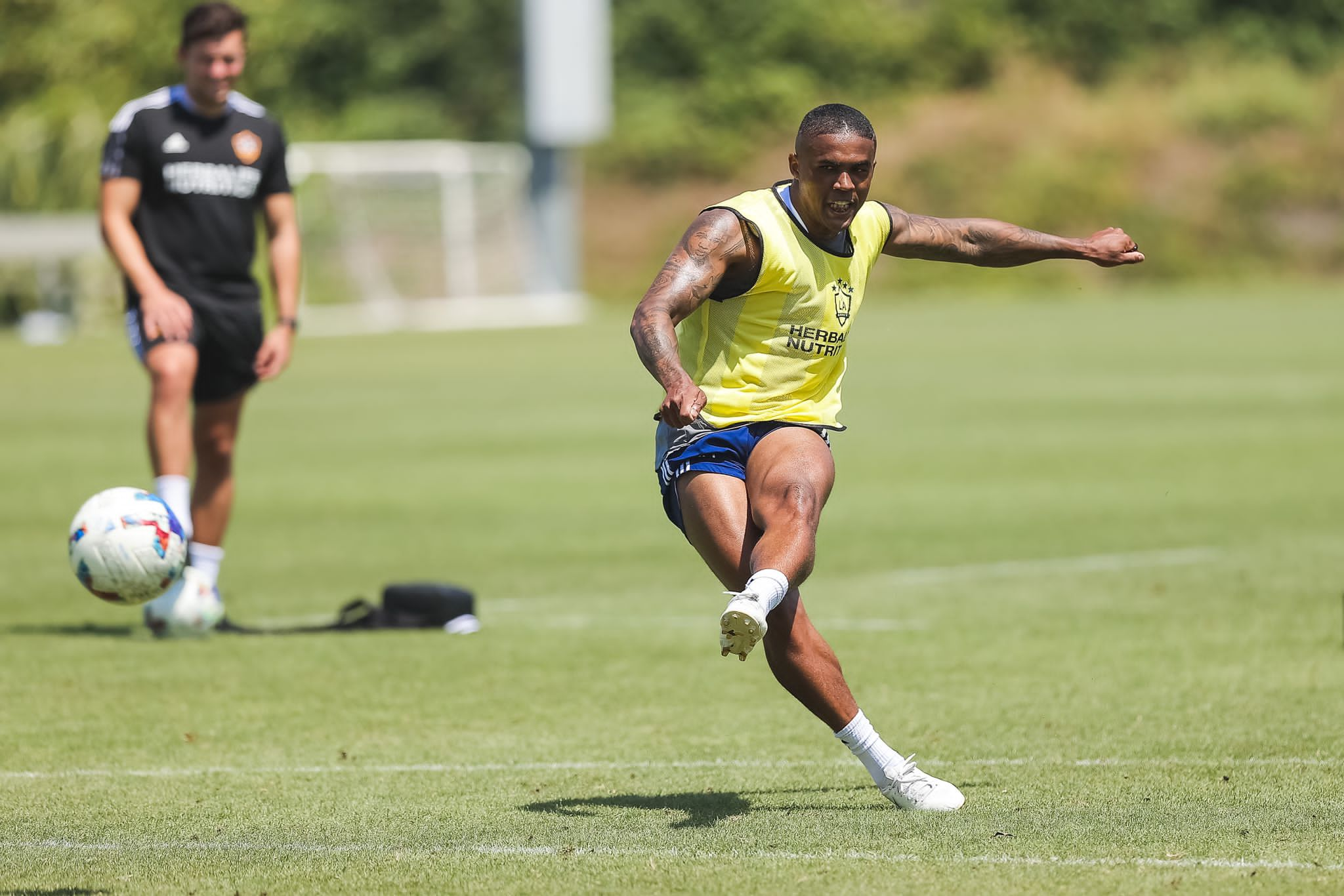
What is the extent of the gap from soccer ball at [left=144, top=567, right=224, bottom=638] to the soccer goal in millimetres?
29009

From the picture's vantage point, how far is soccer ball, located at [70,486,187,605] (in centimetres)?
770

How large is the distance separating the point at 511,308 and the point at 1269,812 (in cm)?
3710

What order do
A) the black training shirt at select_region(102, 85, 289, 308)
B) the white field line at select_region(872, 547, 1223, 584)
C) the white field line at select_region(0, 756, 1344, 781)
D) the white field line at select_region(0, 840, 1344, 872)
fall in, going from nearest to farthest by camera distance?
the white field line at select_region(0, 840, 1344, 872) → the white field line at select_region(0, 756, 1344, 781) → the black training shirt at select_region(102, 85, 289, 308) → the white field line at select_region(872, 547, 1223, 584)

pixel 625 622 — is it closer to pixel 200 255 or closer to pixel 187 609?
pixel 187 609

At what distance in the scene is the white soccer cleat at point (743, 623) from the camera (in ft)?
17.3

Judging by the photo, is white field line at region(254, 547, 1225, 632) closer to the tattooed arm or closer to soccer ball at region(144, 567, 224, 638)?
soccer ball at region(144, 567, 224, 638)

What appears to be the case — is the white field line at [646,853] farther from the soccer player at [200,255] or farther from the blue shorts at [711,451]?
the soccer player at [200,255]

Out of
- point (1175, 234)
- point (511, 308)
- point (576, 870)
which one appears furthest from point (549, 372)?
point (1175, 234)

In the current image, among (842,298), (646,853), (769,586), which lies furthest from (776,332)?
(646,853)

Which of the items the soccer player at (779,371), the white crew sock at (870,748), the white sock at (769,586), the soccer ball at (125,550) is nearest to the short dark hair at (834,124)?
the soccer player at (779,371)

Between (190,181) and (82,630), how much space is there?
2.24 metres

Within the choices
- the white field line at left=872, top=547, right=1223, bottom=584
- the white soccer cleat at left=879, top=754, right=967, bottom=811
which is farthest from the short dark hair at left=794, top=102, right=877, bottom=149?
the white field line at left=872, top=547, right=1223, bottom=584

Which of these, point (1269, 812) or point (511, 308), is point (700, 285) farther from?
point (511, 308)

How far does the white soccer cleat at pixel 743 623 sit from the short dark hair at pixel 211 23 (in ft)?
16.1
